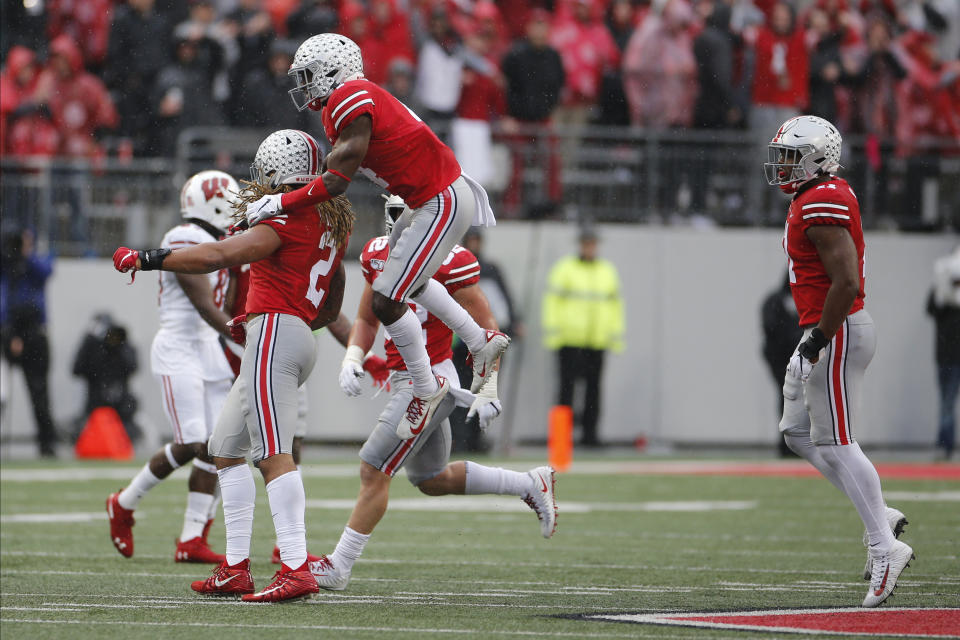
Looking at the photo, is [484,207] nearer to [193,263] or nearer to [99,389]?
[193,263]

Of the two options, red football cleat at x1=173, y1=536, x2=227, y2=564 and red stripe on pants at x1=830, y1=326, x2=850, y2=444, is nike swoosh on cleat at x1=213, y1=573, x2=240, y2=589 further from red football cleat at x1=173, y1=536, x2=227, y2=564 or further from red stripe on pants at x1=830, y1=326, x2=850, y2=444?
red stripe on pants at x1=830, y1=326, x2=850, y2=444

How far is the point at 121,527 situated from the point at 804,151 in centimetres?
418

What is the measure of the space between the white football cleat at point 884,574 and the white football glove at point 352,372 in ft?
7.80

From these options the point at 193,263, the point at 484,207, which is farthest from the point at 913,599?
the point at 193,263

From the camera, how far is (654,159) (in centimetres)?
1764

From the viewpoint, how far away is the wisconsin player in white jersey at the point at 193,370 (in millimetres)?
8875

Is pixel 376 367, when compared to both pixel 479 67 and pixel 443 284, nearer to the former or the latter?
pixel 443 284

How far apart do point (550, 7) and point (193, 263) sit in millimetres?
12766

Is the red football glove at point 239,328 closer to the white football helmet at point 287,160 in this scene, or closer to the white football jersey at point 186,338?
the white football helmet at point 287,160

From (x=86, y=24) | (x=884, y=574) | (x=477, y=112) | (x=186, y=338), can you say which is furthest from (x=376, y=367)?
(x=86, y=24)

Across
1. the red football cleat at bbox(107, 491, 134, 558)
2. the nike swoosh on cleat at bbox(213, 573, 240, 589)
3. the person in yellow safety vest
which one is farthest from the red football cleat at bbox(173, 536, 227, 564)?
the person in yellow safety vest

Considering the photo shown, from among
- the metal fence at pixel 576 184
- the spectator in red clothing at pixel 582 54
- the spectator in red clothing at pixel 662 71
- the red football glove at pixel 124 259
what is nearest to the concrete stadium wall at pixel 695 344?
the metal fence at pixel 576 184

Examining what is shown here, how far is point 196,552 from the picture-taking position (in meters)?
8.86

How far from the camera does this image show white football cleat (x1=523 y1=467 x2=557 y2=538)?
843 cm
